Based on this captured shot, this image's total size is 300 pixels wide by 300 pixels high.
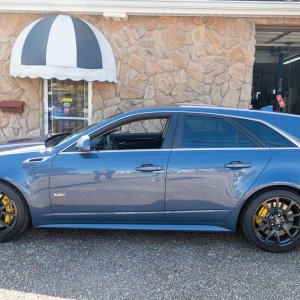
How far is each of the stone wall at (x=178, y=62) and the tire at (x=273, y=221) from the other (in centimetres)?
387

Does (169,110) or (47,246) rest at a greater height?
(169,110)

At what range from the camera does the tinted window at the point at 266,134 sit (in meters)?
3.83

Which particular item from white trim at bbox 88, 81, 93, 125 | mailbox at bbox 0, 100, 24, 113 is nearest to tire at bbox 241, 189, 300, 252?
white trim at bbox 88, 81, 93, 125

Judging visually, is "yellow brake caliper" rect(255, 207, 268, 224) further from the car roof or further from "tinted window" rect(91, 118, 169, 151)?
"tinted window" rect(91, 118, 169, 151)

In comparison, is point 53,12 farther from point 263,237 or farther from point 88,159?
point 263,237

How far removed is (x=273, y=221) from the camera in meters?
3.81

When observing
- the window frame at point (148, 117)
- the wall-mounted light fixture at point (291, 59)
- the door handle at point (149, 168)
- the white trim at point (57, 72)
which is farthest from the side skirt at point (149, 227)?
the wall-mounted light fixture at point (291, 59)

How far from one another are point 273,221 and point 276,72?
7.85 m

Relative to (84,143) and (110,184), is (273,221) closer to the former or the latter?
(110,184)

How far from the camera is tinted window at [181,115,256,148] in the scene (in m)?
3.86

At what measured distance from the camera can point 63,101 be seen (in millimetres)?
7633

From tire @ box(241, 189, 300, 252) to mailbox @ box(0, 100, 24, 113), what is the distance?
534cm

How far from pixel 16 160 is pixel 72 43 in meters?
3.30

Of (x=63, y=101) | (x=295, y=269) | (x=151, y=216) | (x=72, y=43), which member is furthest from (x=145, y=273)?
(x=63, y=101)
